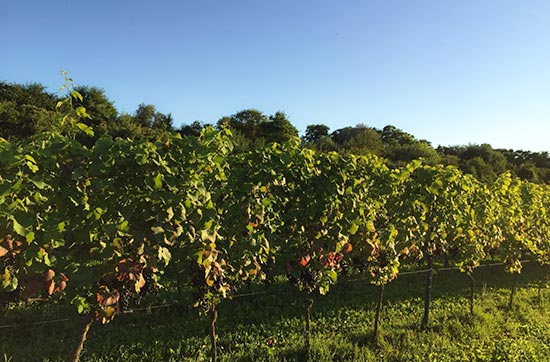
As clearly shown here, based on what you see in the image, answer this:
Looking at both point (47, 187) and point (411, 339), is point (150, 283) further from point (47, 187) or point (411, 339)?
point (411, 339)

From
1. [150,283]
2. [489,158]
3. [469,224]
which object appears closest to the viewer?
[150,283]

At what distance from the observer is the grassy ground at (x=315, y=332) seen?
556cm

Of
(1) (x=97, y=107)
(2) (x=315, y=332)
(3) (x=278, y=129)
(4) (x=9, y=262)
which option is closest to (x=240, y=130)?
(3) (x=278, y=129)

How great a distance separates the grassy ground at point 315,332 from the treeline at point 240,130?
43.0 feet

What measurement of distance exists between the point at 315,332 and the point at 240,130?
31.6 metres

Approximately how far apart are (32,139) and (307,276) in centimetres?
362

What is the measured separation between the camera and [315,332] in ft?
21.4

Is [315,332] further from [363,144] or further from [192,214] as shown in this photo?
[363,144]

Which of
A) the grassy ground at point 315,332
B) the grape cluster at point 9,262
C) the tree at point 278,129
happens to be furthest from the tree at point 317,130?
the grape cluster at point 9,262

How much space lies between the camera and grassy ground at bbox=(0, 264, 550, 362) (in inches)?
219

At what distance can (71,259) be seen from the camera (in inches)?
131

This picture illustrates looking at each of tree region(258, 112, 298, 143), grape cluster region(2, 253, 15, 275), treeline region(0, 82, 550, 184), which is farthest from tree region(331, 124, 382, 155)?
grape cluster region(2, 253, 15, 275)

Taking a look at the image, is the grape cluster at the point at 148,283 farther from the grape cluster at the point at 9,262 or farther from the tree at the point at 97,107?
the tree at the point at 97,107

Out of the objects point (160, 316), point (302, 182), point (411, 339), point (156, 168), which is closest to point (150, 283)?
point (156, 168)
